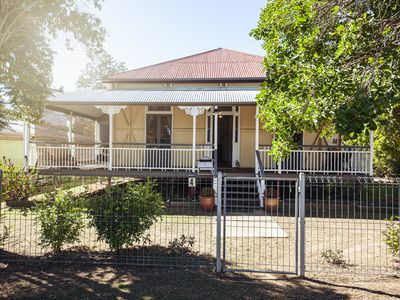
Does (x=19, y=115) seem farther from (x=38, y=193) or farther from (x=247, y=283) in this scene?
(x=247, y=283)

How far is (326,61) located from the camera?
15.1ft

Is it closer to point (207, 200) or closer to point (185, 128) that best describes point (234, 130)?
point (185, 128)

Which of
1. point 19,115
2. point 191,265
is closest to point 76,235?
point 191,265

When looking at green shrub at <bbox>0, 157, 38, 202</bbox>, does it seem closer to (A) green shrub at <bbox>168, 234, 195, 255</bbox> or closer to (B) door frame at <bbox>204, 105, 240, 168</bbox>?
(A) green shrub at <bbox>168, 234, 195, 255</bbox>

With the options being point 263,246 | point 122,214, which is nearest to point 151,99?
point 122,214

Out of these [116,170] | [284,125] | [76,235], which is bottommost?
[76,235]

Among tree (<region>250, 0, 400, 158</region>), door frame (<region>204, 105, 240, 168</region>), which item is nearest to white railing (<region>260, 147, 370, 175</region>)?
door frame (<region>204, 105, 240, 168</region>)

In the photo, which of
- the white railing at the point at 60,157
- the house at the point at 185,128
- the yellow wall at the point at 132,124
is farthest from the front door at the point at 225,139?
the white railing at the point at 60,157

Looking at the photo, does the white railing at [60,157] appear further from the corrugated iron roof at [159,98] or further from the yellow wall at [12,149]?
the yellow wall at [12,149]

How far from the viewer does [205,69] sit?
18.1 metres

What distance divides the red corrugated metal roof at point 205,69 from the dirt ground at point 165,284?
41.2 ft

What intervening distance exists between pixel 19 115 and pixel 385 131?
679 inches

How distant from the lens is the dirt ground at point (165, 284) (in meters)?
4.02

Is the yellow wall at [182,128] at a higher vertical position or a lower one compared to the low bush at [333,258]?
higher
